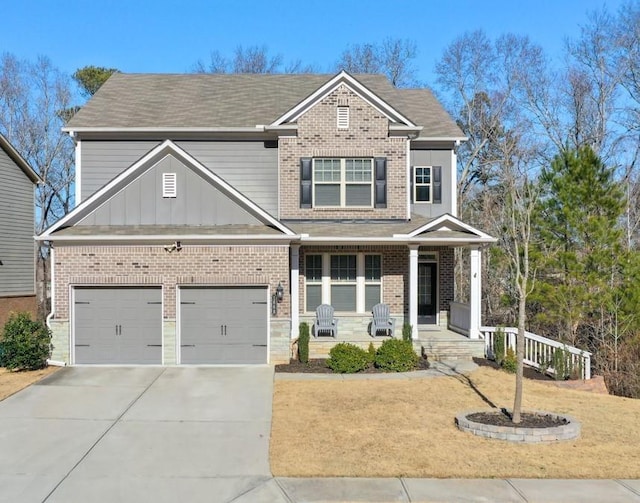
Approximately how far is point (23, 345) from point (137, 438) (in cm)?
619

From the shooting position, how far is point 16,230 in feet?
73.8

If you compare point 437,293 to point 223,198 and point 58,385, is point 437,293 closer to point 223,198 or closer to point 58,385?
point 223,198

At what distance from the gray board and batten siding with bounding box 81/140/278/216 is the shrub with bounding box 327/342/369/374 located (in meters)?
5.47

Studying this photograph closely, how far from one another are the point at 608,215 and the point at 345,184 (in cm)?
782

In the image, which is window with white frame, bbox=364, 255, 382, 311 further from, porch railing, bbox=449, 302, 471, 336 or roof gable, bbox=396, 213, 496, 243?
porch railing, bbox=449, 302, 471, 336

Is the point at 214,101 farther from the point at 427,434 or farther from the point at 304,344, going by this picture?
the point at 427,434

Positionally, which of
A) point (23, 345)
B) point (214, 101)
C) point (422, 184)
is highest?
point (214, 101)

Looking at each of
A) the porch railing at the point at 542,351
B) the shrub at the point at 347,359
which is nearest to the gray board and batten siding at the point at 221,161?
the shrub at the point at 347,359

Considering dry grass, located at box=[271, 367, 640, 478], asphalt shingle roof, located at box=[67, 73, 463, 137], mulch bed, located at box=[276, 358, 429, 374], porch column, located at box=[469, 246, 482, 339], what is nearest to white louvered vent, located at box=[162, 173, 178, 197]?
asphalt shingle roof, located at box=[67, 73, 463, 137]

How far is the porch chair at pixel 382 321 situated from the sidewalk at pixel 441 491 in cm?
872

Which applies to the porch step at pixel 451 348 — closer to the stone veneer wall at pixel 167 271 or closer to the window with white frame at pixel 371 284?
the window with white frame at pixel 371 284

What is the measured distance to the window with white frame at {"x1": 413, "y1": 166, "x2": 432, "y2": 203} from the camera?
17.6m

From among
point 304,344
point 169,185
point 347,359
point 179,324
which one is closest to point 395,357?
point 347,359

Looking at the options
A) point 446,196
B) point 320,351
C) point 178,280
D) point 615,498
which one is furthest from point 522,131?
point 615,498
